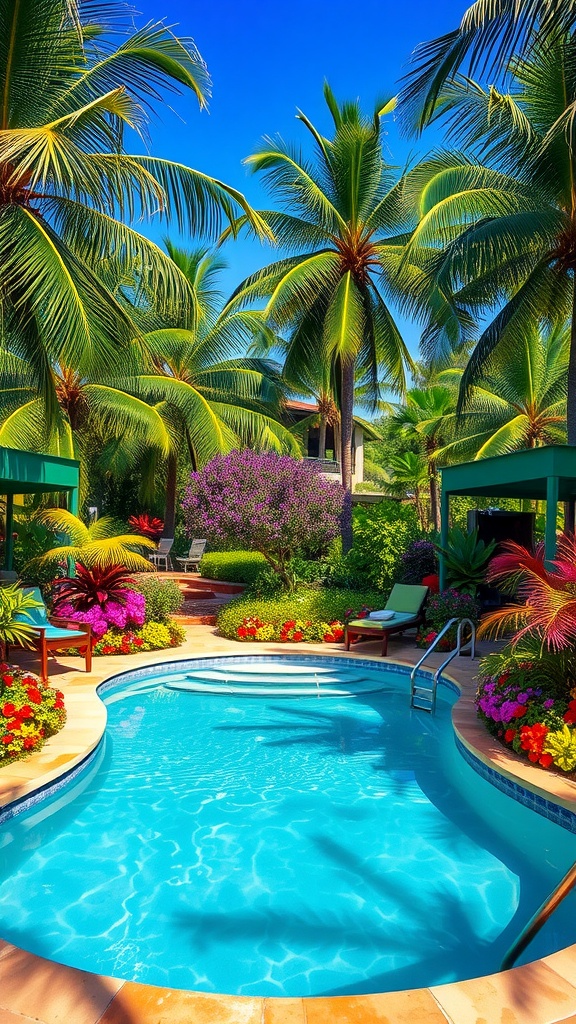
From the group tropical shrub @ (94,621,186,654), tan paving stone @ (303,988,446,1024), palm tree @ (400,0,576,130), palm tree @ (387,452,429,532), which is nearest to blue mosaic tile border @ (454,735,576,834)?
tan paving stone @ (303,988,446,1024)

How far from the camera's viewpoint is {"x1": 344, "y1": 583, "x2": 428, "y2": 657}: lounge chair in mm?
11594

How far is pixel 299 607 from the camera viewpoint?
45.0 feet

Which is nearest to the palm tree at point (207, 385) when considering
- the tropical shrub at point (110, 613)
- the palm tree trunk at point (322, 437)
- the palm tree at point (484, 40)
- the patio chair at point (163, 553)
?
the patio chair at point (163, 553)

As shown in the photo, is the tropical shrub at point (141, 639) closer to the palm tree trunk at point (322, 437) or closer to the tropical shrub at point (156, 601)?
the tropical shrub at point (156, 601)

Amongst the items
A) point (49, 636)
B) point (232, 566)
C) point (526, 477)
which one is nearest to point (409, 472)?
point (232, 566)

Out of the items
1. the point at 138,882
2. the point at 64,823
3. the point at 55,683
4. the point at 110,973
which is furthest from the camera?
the point at 55,683

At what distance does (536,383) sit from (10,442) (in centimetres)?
1528

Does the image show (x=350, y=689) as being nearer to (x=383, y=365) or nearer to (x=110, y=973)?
(x=110, y=973)

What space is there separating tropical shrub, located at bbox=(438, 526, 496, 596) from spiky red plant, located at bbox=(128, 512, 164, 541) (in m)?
13.5

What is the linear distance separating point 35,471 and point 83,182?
14.0 ft

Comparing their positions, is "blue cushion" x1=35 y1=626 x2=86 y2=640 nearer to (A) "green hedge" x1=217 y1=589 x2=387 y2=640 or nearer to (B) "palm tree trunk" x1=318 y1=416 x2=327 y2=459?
(A) "green hedge" x1=217 y1=589 x2=387 y2=640

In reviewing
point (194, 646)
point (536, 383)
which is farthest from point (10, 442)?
point (536, 383)

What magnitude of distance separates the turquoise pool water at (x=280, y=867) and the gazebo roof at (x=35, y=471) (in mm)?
4357

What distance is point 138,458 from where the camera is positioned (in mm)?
24016
